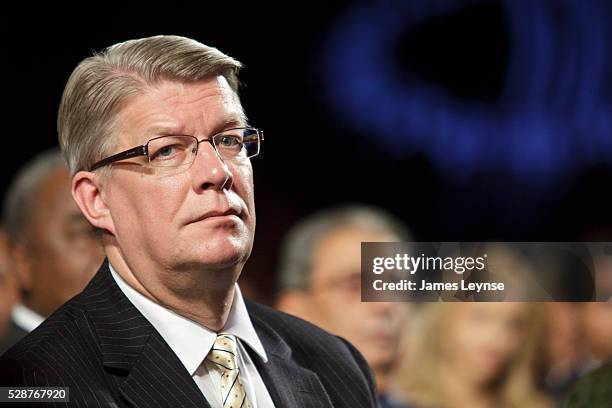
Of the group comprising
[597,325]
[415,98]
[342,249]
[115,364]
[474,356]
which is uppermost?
[415,98]

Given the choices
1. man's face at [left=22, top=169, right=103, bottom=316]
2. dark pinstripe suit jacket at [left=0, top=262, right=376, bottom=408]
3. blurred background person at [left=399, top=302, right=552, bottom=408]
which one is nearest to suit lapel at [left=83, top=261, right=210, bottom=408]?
dark pinstripe suit jacket at [left=0, top=262, right=376, bottom=408]

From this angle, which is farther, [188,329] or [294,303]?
[294,303]

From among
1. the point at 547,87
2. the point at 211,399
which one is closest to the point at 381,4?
the point at 547,87

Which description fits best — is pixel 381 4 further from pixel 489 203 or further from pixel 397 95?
pixel 489 203

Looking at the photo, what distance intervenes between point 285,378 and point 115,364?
40 cm

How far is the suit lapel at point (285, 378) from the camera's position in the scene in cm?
194

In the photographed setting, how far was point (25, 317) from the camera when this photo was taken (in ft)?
9.88

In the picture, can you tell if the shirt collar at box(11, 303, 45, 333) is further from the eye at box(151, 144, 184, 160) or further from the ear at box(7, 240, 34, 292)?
the eye at box(151, 144, 184, 160)

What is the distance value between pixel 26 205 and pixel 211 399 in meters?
1.45

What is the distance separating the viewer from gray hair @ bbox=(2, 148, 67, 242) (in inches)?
118

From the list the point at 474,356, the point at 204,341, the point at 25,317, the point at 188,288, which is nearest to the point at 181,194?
the point at 188,288

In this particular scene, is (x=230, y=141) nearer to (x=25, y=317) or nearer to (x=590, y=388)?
(x=25, y=317)

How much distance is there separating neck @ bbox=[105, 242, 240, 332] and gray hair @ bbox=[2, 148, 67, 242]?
1178 millimetres

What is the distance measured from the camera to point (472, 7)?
3.12 meters
